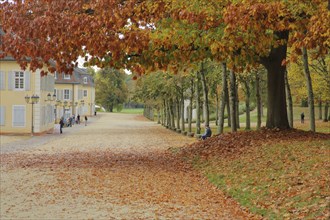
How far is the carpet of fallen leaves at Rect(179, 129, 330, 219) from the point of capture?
9.12m

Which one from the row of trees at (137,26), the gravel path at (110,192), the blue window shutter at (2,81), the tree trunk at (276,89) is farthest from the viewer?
the blue window shutter at (2,81)

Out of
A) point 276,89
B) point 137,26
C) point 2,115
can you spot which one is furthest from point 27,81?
point 137,26

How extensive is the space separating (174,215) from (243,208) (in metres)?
1.41

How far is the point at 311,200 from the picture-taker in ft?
29.5

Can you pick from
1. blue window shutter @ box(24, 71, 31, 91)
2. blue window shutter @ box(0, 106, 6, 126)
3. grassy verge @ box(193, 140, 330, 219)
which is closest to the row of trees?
grassy verge @ box(193, 140, 330, 219)

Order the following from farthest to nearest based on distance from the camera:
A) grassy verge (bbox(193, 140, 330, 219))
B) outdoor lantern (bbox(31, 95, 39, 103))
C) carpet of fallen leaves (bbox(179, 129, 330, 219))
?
outdoor lantern (bbox(31, 95, 39, 103)), carpet of fallen leaves (bbox(179, 129, 330, 219)), grassy verge (bbox(193, 140, 330, 219))

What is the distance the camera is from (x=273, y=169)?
41.2 feet

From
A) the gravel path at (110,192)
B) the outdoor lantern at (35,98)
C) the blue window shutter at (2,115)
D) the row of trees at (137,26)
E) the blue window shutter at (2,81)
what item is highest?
the blue window shutter at (2,81)

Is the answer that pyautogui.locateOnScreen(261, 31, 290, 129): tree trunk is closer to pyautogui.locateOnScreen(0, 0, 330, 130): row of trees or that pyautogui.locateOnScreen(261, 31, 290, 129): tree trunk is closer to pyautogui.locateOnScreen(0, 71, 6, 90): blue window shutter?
pyautogui.locateOnScreen(0, 0, 330, 130): row of trees

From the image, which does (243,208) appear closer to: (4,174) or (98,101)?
(4,174)

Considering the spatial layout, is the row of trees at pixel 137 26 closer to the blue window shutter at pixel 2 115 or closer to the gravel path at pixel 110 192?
the gravel path at pixel 110 192

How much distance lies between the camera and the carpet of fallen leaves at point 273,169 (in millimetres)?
9125

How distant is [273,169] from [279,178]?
3.87 feet

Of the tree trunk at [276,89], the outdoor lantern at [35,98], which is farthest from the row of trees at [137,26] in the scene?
the outdoor lantern at [35,98]
